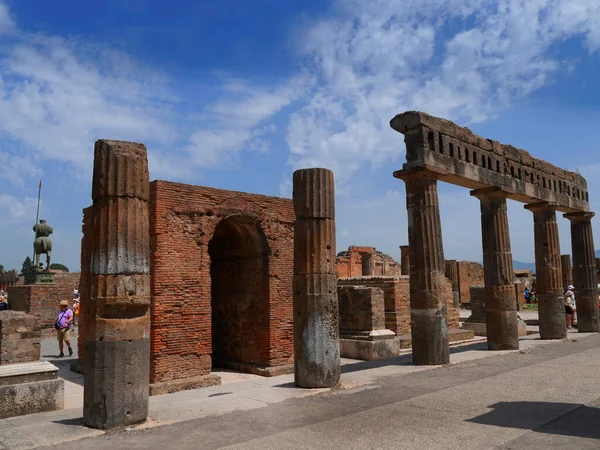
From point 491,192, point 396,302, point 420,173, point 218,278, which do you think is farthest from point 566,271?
point 218,278

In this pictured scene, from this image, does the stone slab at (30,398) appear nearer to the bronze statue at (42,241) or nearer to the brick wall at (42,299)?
the brick wall at (42,299)

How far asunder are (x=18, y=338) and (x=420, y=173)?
8.42m

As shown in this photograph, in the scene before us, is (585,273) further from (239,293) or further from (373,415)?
(373,415)

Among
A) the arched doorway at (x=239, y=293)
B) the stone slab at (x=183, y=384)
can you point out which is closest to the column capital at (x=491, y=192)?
the arched doorway at (x=239, y=293)

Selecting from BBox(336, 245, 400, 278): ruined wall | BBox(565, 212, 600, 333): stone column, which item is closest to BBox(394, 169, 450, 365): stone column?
BBox(565, 212, 600, 333): stone column

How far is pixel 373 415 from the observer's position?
6.83 metres

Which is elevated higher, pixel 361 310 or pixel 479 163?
pixel 479 163

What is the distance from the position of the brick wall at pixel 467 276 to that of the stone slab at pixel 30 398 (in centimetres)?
3031

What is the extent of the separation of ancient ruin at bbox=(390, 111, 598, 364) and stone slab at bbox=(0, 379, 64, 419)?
707cm

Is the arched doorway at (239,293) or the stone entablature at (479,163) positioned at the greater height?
the stone entablature at (479,163)

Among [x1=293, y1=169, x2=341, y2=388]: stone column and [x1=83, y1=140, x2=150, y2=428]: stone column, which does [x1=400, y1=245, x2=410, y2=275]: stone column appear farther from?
[x1=83, y1=140, x2=150, y2=428]: stone column

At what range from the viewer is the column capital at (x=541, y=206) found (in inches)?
621

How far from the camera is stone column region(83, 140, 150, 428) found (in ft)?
21.9

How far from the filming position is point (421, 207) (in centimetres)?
1153
